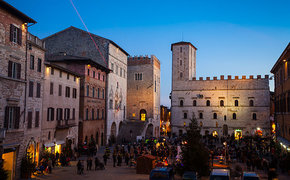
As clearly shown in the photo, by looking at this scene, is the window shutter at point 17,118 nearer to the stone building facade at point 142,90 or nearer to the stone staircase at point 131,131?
the stone staircase at point 131,131

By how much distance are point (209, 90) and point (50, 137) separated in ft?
133

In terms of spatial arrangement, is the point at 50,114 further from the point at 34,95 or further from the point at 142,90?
the point at 142,90

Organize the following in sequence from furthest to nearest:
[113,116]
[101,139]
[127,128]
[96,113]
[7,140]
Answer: [127,128], [113,116], [101,139], [96,113], [7,140]

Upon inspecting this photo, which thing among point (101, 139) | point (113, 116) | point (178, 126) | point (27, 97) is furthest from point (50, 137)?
point (178, 126)

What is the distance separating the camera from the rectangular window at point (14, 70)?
1845 centimetres

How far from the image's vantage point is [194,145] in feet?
60.5

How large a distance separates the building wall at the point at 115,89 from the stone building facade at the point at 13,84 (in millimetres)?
22511

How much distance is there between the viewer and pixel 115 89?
45531 mm

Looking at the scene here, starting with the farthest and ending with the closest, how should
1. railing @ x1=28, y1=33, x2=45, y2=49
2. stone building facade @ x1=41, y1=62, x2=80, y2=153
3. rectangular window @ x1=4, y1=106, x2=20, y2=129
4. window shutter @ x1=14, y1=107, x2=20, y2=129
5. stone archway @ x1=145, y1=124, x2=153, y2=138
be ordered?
stone archway @ x1=145, y1=124, x2=153, y2=138 < stone building facade @ x1=41, y1=62, x2=80, y2=153 < railing @ x1=28, y1=33, x2=45, y2=49 < window shutter @ x1=14, y1=107, x2=20, y2=129 < rectangular window @ x1=4, y1=106, x2=20, y2=129

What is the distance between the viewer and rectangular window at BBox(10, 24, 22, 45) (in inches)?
730

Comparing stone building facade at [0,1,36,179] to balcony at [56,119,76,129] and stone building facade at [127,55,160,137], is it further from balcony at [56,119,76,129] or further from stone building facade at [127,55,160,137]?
stone building facade at [127,55,160,137]

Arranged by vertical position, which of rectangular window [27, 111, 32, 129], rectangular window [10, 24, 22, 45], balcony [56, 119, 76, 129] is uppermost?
rectangular window [10, 24, 22, 45]

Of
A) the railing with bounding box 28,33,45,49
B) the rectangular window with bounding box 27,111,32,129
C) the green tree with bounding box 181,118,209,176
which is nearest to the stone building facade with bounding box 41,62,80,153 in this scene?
the railing with bounding box 28,33,45,49

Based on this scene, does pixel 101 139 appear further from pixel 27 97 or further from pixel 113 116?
pixel 27 97
